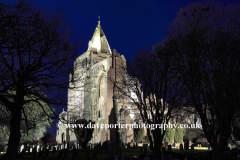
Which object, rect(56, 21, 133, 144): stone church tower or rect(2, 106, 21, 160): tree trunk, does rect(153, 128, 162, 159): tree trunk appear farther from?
rect(56, 21, 133, 144): stone church tower

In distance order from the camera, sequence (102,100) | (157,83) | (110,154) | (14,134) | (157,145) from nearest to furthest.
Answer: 1. (14,134)
2. (157,145)
3. (157,83)
4. (110,154)
5. (102,100)

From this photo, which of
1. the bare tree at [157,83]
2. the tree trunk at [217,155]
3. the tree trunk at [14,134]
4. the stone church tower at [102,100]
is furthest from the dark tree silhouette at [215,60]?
the stone church tower at [102,100]

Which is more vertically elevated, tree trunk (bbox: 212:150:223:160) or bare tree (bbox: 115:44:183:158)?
bare tree (bbox: 115:44:183:158)

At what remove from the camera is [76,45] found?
10578mm

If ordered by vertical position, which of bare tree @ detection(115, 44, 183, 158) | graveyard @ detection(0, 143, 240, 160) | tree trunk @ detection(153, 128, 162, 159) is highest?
bare tree @ detection(115, 44, 183, 158)

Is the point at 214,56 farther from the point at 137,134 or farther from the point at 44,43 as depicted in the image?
the point at 137,134

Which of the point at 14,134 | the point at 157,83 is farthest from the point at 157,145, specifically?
the point at 14,134

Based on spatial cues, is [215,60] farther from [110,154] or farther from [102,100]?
[102,100]

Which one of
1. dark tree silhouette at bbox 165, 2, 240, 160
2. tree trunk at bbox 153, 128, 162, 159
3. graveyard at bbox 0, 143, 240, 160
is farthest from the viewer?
tree trunk at bbox 153, 128, 162, 159

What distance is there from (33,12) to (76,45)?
8.13ft

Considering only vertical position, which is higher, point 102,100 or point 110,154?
point 102,100

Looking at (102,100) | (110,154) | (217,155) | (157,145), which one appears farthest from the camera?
(102,100)

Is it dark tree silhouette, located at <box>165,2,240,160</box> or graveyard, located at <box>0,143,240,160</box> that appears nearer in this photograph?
dark tree silhouette, located at <box>165,2,240,160</box>

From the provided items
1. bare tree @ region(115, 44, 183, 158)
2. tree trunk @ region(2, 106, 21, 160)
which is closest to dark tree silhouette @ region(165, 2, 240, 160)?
bare tree @ region(115, 44, 183, 158)
